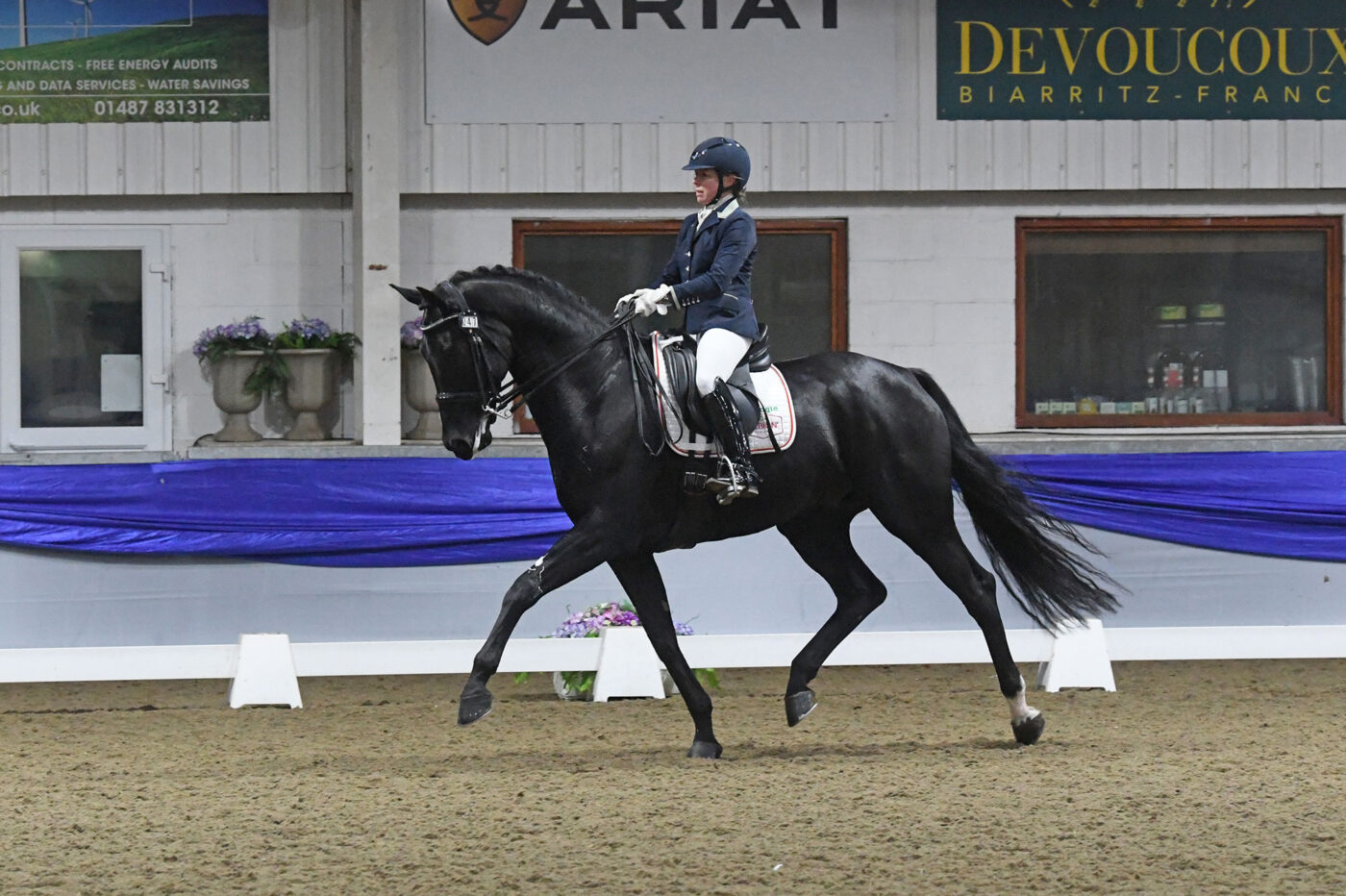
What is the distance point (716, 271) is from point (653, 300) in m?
0.27

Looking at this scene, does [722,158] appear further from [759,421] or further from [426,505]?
[426,505]

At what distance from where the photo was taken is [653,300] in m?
5.93

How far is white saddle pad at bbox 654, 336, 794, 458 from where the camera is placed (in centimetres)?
609

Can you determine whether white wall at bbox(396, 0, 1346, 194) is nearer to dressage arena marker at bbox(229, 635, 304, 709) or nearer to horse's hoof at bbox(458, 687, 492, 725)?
dressage arena marker at bbox(229, 635, 304, 709)

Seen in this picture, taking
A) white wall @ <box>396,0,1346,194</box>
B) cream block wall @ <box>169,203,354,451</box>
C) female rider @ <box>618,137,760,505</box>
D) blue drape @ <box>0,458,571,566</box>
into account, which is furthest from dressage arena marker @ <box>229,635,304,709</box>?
white wall @ <box>396,0,1346,194</box>

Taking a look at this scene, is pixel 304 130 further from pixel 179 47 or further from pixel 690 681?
pixel 690 681

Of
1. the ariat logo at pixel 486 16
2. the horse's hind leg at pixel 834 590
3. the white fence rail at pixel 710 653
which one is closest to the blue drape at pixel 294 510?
the white fence rail at pixel 710 653

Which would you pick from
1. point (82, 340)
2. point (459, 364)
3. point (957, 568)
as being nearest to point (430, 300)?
point (459, 364)

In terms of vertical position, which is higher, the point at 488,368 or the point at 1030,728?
the point at 488,368

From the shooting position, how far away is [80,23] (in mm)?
11750

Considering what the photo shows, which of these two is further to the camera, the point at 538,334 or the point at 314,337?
the point at 314,337

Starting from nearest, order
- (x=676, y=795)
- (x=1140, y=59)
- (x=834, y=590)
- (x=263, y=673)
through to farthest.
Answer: (x=676, y=795) < (x=834, y=590) < (x=263, y=673) < (x=1140, y=59)

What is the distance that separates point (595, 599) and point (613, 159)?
4.47 m

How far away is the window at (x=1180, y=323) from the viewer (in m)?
12.4
